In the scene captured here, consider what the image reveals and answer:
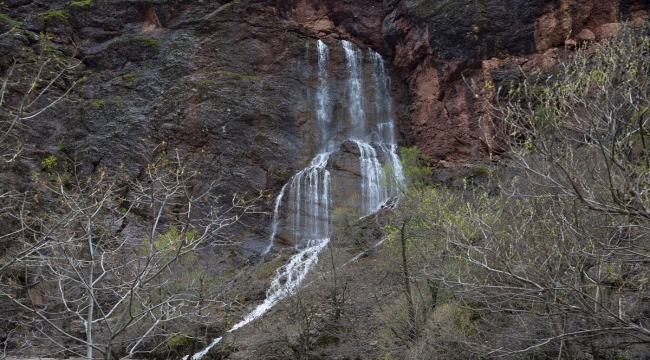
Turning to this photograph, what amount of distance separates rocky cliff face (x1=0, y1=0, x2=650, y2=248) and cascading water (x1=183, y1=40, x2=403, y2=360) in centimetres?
83

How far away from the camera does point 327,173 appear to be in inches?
1237

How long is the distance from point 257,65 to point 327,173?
33.6 feet

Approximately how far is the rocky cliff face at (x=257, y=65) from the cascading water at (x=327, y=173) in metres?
0.83

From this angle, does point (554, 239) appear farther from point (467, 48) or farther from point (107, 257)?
point (467, 48)

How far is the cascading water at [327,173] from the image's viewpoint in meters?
26.0

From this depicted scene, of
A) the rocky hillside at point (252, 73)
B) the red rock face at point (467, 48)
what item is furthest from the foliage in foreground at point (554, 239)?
the red rock face at point (467, 48)

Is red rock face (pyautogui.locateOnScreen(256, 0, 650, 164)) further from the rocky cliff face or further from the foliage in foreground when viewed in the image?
the foliage in foreground

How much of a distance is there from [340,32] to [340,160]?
482 inches

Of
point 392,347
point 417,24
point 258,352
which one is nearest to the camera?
point 392,347

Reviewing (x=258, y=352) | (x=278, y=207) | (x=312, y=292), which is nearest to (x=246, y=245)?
(x=278, y=207)

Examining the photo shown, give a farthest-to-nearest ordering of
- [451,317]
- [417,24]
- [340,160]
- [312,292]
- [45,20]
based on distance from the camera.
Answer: [45,20] < [417,24] < [340,160] < [312,292] < [451,317]

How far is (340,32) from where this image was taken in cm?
3944

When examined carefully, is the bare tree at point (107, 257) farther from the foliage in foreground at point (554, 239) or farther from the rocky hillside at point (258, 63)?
the rocky hillside at point (258, 63)

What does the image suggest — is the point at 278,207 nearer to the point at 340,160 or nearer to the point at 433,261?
the point at 340,160
